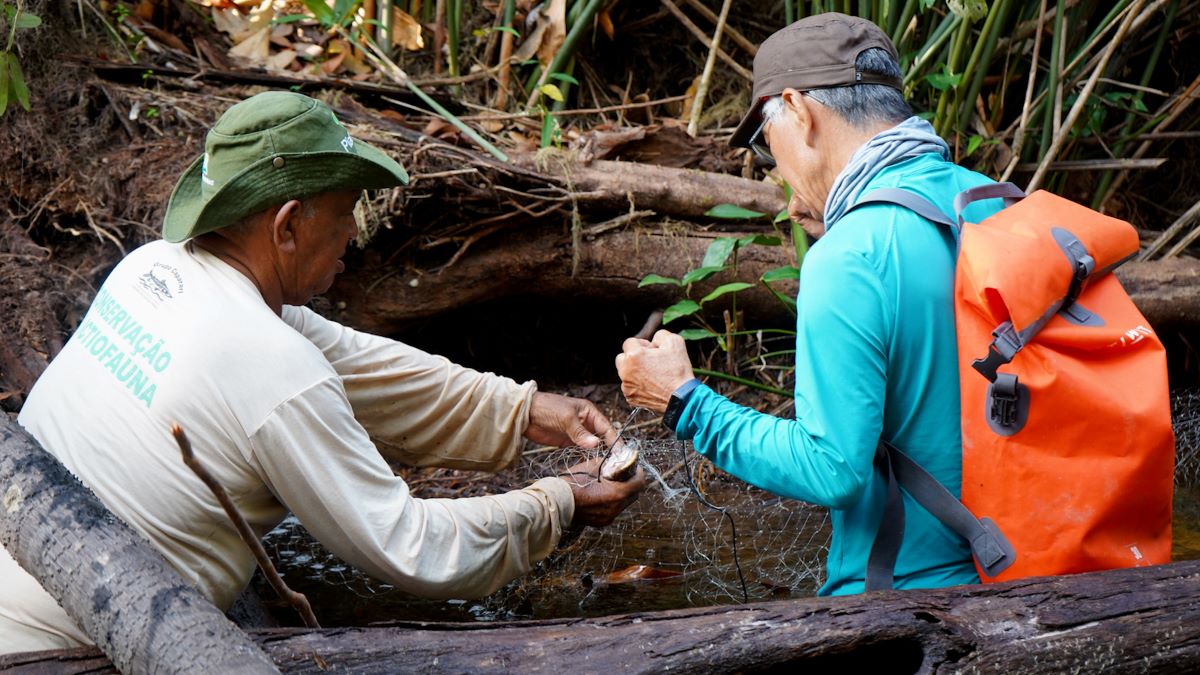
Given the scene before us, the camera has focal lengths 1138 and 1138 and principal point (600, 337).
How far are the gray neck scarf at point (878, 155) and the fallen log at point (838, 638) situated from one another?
811 mm

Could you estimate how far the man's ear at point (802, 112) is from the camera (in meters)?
2.41

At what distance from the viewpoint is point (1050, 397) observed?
82.8 inches

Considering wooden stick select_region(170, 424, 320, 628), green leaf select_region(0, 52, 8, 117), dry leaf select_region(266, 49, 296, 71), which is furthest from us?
dry leaf select_region(266, 49, 296, 71)

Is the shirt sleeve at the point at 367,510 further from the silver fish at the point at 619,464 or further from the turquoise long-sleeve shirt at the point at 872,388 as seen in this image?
the turquoise long-sleeve shirt at the point at 872,388

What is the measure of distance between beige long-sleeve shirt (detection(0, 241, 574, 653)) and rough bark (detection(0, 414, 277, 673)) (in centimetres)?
14

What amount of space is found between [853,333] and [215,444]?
4.07 feet

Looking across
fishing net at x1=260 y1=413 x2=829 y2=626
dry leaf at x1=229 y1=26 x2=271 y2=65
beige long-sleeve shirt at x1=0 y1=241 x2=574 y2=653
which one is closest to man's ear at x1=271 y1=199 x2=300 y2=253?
beige long-sleeve shirt at x1=0 y1=241 x2=574 y2=653

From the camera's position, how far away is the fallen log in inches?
82.2

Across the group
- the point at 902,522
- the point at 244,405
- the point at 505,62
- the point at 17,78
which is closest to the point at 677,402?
the point at 902,522

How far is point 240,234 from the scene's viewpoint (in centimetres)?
244

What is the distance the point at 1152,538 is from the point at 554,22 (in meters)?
3.80

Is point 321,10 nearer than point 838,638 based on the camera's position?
No

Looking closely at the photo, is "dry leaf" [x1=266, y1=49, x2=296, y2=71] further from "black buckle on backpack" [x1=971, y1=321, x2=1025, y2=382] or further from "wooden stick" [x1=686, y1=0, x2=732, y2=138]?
"black buckle on backpack" [x1=971, y1=321, x2=1025, y2=382]

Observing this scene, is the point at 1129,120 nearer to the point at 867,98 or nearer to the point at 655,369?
the point at 867,98
